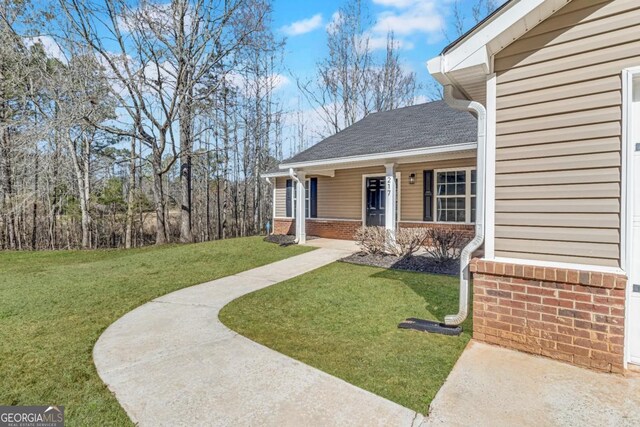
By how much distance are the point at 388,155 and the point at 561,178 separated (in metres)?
5.97

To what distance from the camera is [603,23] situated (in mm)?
2715

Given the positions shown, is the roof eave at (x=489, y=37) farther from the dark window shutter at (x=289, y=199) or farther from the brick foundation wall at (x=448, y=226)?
the dark window shutter at (x=289, y=199)

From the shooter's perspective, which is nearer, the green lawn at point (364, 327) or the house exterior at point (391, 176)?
the green lawn at point (364, 327)

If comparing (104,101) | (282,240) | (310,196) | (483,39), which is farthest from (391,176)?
(104,101)

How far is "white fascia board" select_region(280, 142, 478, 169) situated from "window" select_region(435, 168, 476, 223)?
1.83 m

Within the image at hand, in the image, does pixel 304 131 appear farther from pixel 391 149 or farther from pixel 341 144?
pixel 391 149

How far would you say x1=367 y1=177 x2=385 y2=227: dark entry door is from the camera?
11.3 metres

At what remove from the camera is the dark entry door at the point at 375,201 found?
37.0 feet

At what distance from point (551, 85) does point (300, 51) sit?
17.2 metres

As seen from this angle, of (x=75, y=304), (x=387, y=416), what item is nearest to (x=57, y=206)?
(x=75, y=304)

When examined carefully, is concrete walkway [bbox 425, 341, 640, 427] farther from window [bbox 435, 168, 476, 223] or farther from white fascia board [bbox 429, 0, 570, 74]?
window [bbox 435, 168, 476, 223]

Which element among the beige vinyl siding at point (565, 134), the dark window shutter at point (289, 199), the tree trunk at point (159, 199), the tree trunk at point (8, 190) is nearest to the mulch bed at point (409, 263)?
the beige vinyl siding at point (565, 134)

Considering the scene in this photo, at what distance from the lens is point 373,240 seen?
8523 mm

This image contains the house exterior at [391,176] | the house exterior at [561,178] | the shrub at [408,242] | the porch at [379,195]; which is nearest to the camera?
the house exterior at [561,178]
